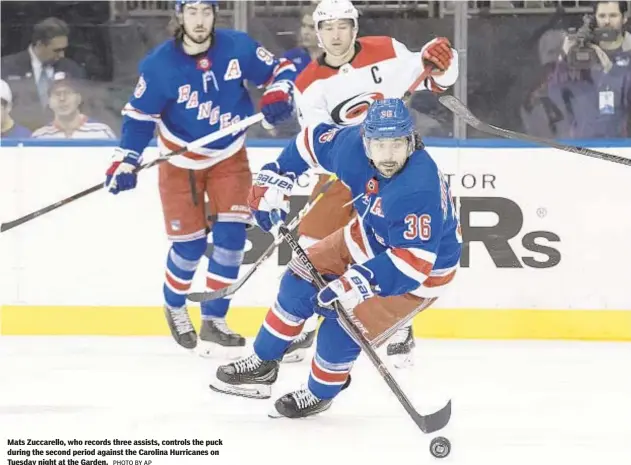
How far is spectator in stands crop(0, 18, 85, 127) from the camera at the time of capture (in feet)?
17.1

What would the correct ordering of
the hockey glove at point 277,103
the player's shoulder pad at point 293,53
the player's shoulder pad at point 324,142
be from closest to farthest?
the player's shoulder pad at point 324,142 < the hockey glove at point 277,103 < the player's shoulder pad at point 293,53

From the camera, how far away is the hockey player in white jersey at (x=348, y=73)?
4.18m

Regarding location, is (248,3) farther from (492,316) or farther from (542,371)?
(542,371)

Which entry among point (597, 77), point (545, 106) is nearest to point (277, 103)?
point (545, 106)

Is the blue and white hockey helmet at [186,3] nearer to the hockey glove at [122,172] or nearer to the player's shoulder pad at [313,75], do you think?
the player's shoulder pad at [313,75]

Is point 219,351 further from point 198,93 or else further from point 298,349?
point 198,93

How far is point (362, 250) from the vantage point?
349 cm

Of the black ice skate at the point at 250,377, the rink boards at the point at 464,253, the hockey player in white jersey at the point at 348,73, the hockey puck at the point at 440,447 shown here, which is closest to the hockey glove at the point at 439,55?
the hockey player in white jersey at the point at 348,73

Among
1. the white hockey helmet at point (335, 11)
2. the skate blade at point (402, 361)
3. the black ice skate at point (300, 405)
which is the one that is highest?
the white hockey helmet at point (335, 11)

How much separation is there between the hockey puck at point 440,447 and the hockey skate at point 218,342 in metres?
1.49

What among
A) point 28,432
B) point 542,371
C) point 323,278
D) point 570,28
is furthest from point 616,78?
point 28,432

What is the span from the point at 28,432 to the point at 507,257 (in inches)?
88.6

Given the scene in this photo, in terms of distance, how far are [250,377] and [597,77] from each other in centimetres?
217

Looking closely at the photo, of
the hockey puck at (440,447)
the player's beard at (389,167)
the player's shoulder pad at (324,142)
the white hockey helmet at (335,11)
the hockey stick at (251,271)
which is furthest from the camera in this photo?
the white hockey helmet at (335,11)
